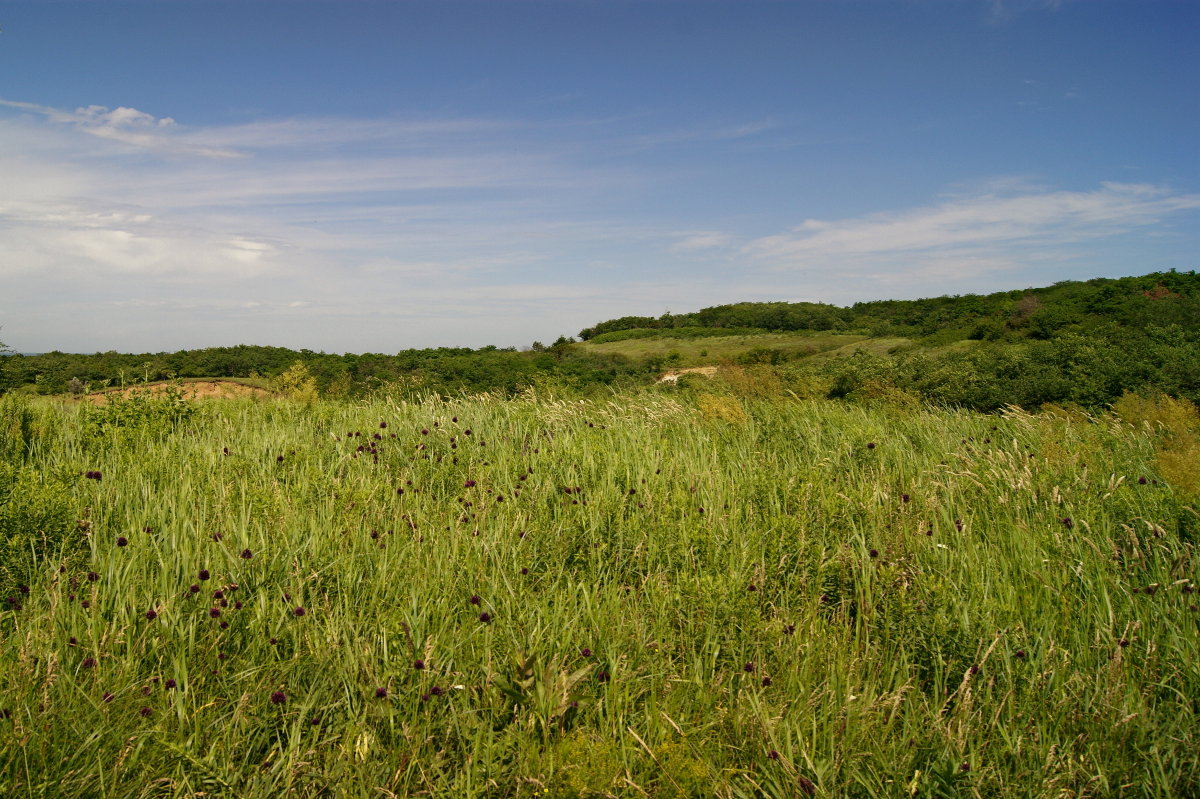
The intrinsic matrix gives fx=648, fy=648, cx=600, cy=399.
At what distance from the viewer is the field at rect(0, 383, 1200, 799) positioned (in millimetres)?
2037

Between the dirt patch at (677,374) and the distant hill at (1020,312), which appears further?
the dirt patch at (677,374)

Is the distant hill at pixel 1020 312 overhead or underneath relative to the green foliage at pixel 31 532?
overhead

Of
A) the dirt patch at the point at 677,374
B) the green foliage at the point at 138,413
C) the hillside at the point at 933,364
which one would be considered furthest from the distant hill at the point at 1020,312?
the green foliage at the point at 138,413

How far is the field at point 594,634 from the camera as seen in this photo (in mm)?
2037

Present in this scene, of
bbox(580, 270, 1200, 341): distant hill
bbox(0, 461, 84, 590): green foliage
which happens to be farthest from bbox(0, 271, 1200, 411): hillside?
bbox(0, 461, 84, 590): green foliage

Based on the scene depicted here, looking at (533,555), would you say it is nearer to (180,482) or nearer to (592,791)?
(592,791)

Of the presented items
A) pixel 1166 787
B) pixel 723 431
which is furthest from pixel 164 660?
pixel 723 431

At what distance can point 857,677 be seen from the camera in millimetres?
2506

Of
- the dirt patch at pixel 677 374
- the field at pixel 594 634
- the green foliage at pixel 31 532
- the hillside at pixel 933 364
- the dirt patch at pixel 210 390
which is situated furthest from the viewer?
the dirt patch at pixel 677 374

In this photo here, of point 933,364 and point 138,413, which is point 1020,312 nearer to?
point 933,364

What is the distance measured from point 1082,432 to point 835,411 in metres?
2.68

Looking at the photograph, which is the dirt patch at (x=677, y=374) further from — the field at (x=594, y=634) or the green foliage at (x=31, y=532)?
the green foliage at (x=31, y=532)

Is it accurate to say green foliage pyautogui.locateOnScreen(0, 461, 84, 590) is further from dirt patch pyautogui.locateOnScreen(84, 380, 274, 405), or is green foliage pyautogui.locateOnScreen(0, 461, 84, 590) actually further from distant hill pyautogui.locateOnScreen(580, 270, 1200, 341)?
distant hill pyautogui.locateOnScreen(580, 270, 1200, 341)

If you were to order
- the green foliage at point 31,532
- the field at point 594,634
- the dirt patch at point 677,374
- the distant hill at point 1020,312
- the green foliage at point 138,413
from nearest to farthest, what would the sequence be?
1. the field at point 594,634
2. the green foliage at point 31,532
3. the green foliage at point 138,413
4. the distant hill at point 1020,312
5. the dirt patch at point 677,374
